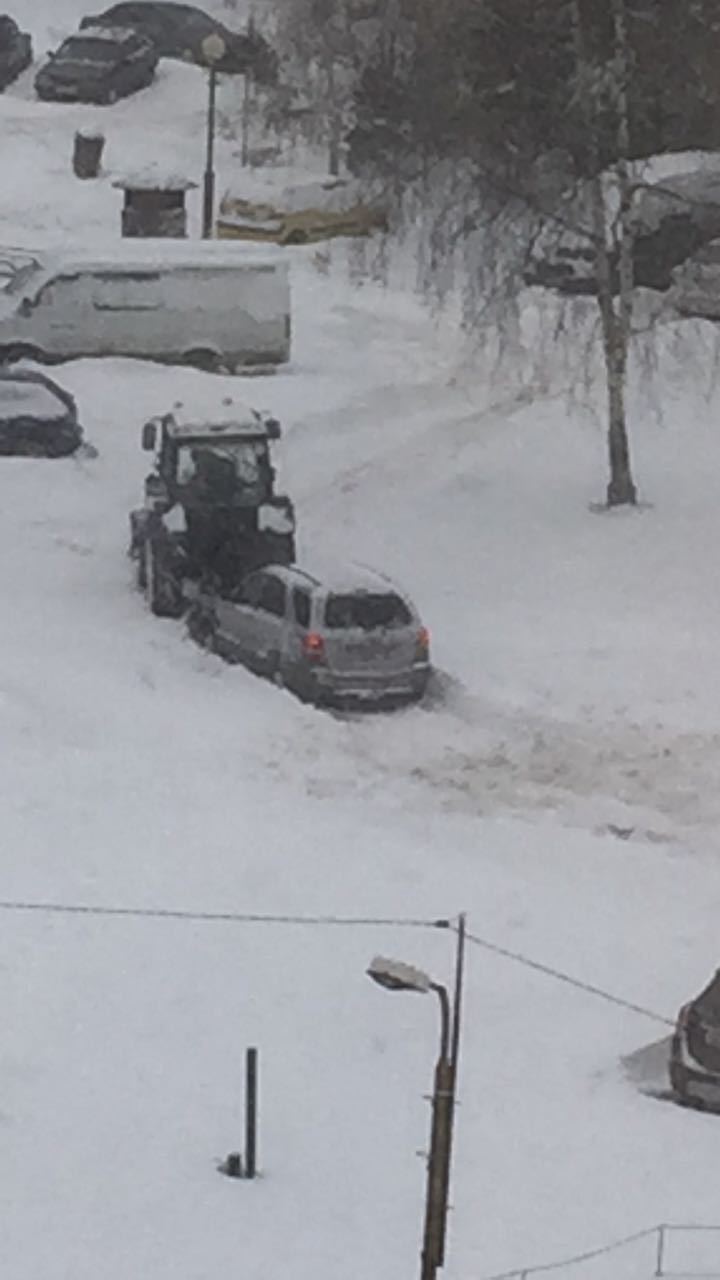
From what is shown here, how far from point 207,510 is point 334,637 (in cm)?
337

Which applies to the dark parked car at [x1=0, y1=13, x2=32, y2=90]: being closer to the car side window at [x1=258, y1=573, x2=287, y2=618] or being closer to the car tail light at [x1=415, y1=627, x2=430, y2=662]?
the car side window at [x1=258, y1=573, x2=287, y2=618]

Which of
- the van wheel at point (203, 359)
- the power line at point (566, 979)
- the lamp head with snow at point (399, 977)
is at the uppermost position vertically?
the lamp head with snow at point (399, 977)

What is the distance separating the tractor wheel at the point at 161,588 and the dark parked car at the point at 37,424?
4998mm

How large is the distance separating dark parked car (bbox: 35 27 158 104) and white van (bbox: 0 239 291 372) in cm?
1523

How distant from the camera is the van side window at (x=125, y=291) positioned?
122 feet

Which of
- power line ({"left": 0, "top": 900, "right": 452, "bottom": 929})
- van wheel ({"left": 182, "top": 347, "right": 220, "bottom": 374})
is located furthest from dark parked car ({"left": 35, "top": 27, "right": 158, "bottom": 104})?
power line ({"left": 0, "top": 900, "right": 452, "bottom": 929})

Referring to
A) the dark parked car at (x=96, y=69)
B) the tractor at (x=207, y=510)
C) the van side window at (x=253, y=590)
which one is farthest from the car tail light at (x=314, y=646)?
the dark parked car at (x=96, y=69)

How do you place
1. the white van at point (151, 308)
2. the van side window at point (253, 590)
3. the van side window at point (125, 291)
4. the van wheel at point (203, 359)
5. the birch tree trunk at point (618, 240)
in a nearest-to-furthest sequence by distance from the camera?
the van side window at point (253, 590) < the birch tree trunk at point (618, 240) < the white van at point (151, 308) < the van side window at point (125, 291) < the van wheel at point (203, 359)

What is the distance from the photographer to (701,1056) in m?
18.2

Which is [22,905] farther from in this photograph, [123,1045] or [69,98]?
[69,98]

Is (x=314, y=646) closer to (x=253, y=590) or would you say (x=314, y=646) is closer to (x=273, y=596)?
(x=273, y=596)

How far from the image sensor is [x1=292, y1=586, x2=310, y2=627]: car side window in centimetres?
2602

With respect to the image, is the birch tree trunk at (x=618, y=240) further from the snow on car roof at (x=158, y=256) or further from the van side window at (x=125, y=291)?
the van side window at (x=125, y=291)

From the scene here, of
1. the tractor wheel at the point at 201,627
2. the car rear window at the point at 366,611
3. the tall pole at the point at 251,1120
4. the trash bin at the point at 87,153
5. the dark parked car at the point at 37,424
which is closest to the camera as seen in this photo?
the tall pole at the point at 251,1120
